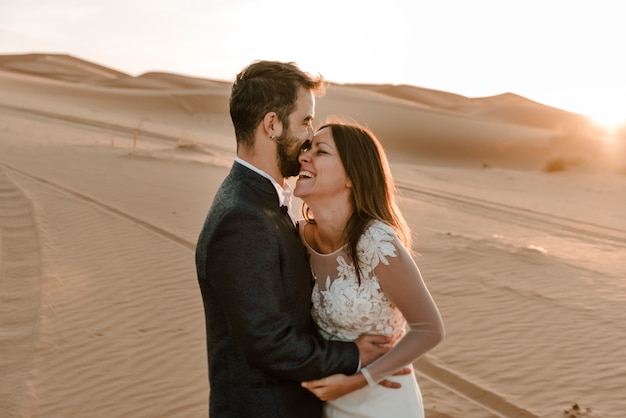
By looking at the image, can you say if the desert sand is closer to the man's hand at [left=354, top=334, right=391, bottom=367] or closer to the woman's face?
the man's hand at [left=354, top=334, right=391, bottom=367]

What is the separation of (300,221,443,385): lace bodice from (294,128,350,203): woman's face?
240 millimetres

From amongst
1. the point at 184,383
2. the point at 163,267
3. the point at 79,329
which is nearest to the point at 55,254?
the point at 163,267

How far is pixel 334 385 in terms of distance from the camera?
274 centimetres

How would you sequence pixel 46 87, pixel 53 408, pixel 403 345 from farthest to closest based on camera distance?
pixel 46 87 → pixel 53 408 → pixel 403 345

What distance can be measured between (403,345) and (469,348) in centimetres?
478

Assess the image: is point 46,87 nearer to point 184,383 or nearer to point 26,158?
point 26,158

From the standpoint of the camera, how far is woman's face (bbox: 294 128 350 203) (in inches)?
121

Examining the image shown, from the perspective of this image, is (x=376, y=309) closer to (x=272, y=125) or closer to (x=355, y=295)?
(x=355, y=295)

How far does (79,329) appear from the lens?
7.31 metres

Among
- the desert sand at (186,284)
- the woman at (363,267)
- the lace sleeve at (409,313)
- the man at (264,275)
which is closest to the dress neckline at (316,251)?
the woman at (363,267)

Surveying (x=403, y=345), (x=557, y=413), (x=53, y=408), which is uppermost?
→ (x=403, y=345)

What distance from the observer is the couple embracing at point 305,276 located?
8.50ft

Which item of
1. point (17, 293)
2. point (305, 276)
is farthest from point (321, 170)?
point (17, 293)

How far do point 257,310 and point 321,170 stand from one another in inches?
30.3
